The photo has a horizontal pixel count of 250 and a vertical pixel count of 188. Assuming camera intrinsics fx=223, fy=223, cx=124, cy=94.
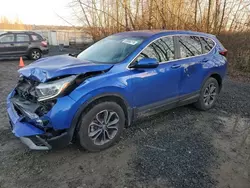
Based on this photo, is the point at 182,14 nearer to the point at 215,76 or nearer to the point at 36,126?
the point at 215,76

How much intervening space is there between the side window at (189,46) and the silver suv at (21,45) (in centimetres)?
1104

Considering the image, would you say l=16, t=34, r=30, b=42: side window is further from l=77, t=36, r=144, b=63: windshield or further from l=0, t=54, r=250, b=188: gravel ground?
l=77, t=36, r=144, b=63: windshield

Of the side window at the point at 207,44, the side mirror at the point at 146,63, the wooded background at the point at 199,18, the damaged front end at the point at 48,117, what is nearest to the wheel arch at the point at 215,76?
the side window at the point at 207,44

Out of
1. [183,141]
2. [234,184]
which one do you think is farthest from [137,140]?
[234,184]

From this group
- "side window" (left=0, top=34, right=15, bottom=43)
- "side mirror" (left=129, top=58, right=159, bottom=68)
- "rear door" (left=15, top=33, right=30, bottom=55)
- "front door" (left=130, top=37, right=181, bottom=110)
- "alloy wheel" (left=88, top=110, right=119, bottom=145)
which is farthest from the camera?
"rear door" (left=15, top=33, right=30, bottom=55)

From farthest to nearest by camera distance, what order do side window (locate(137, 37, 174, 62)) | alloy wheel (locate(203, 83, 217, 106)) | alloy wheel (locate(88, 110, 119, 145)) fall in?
alloy wheel (locate(203, 83, 217, 106)) < side window (locate(137, 37, 174, 62)) < alloy wheel (locate(88, 110, 119, 145))

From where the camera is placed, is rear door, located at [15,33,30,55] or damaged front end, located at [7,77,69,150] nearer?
damaged front end, located at [7,77,69,150]

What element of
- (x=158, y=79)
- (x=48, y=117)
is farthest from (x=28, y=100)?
(x=158, y=79)

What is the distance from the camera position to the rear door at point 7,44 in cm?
1231

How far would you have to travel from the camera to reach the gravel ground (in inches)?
104

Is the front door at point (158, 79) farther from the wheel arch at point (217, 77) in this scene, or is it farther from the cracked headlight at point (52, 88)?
the wheel arch at point (217, 77)

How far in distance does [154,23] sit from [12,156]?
975 cm

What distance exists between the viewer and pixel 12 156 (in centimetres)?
309

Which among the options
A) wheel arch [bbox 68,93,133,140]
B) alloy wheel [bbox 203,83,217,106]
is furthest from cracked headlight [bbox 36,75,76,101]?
alloy wheel [bbox 203,83,217,106]
